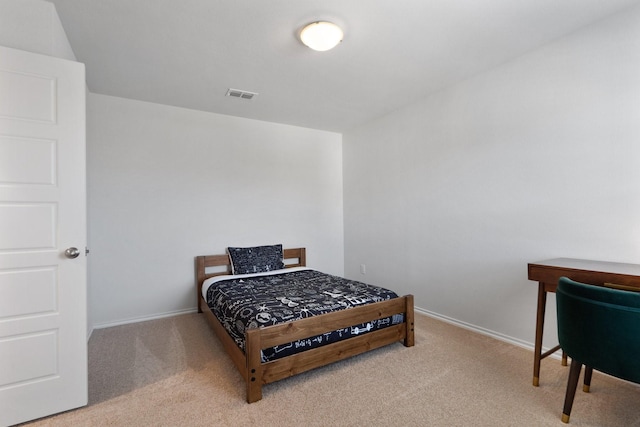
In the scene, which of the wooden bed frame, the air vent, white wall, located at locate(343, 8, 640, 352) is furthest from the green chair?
the air vent

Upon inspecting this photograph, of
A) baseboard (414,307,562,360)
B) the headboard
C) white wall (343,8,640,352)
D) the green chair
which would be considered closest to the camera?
the green chair

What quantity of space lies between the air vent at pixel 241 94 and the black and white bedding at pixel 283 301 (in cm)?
207

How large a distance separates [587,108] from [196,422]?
11.1 feet

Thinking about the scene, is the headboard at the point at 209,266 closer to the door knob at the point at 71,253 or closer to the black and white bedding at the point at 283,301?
the black and white bedding at the point at 283,301

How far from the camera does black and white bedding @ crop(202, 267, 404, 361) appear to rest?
2090mm

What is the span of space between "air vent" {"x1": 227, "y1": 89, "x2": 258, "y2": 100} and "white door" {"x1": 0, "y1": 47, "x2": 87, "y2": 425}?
153cm

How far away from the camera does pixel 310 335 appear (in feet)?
6.84

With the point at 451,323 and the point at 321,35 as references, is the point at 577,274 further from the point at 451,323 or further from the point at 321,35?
the point at 321,35

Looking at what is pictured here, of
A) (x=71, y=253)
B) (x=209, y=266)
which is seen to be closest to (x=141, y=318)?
(x=209, y=266)

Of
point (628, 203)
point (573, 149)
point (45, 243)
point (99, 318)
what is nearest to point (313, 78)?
point (573, 149)

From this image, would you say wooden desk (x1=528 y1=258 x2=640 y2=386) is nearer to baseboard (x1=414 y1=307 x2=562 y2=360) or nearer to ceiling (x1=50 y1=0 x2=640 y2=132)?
baseboard (x1=414 y1=307 x2=562 y2=360)

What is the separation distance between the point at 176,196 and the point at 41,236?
188cm

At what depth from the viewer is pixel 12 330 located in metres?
1.62

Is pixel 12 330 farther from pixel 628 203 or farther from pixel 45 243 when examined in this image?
pixel 628 203
